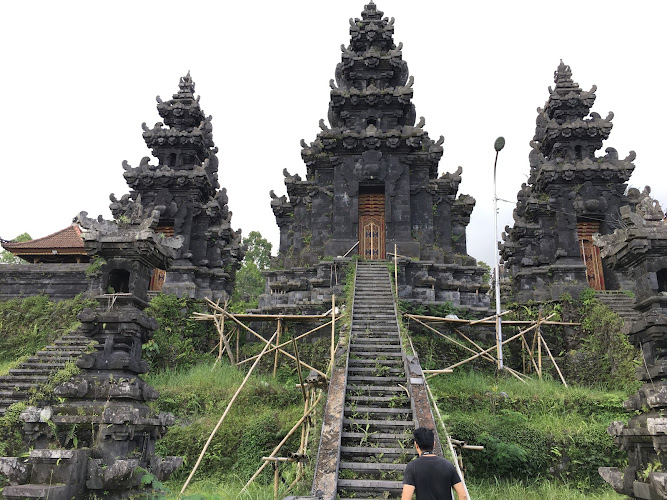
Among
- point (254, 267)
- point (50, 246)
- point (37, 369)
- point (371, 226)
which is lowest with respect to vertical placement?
point (37, 369)

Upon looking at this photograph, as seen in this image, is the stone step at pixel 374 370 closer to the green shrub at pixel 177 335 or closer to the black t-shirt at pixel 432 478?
the black t-shirt at pixel 432 478

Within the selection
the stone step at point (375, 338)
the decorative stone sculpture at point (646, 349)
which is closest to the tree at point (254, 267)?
the stone step at point (375, 338)

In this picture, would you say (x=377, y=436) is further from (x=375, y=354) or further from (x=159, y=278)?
(x=159, y=278)

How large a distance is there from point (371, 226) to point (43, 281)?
13.0 m

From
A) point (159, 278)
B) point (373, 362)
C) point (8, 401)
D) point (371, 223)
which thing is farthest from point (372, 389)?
point (159, 278)

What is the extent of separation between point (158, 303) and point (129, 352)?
418 inches

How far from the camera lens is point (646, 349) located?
759 centimetres

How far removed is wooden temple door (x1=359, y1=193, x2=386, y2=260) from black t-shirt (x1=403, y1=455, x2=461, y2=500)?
13.8 metres

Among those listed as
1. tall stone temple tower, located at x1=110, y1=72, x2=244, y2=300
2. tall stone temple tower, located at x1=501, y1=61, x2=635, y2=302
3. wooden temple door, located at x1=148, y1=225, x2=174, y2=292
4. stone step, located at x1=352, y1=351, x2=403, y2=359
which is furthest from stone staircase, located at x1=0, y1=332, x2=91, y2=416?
tall stone temple tower, located at x1=501, y1=61, x2=635, y2=302

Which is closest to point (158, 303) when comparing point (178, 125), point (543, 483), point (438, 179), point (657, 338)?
point (178, 125)

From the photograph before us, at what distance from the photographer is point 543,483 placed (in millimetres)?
9773

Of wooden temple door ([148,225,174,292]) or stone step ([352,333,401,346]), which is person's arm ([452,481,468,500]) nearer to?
stone step ([352,333,401,346])

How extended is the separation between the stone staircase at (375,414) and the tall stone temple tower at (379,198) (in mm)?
5333

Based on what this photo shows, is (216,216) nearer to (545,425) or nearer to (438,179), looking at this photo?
(438,179)
